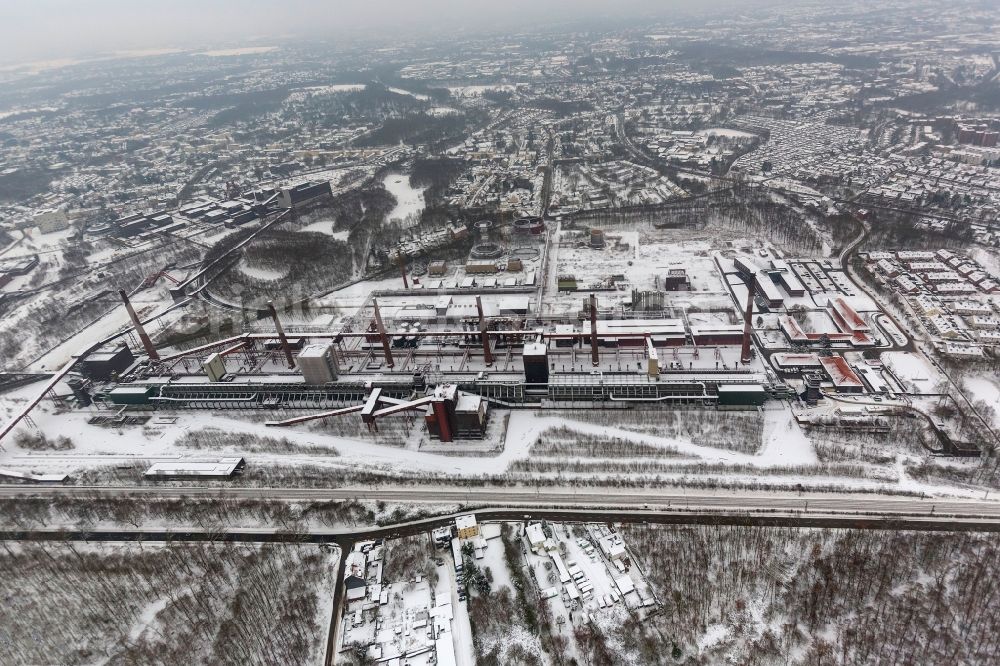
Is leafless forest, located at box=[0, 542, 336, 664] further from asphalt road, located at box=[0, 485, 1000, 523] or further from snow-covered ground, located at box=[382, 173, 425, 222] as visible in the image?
snow-covered ground, located at box=[382, 173, 425, 222]

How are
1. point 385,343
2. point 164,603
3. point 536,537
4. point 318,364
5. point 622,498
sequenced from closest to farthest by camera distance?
1. point 164,603
2. point 536,537
3. point 622,498
4. point 318,364
5. point 385,343

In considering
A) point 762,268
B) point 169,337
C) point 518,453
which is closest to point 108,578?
point 518,453

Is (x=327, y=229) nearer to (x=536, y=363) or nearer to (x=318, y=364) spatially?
(x=318, y=364)

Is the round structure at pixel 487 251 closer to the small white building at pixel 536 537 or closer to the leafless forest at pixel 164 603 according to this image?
the small white building at pixel 536 537

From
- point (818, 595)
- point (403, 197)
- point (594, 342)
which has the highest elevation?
point (594, 342)

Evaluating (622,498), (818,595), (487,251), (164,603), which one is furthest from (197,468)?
(487,251)

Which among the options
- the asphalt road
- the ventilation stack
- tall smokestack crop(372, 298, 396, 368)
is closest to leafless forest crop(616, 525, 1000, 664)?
the asphalt road

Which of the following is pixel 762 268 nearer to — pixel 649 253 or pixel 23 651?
pixel 649 253

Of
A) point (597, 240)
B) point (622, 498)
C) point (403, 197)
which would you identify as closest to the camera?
point (622, 498)
